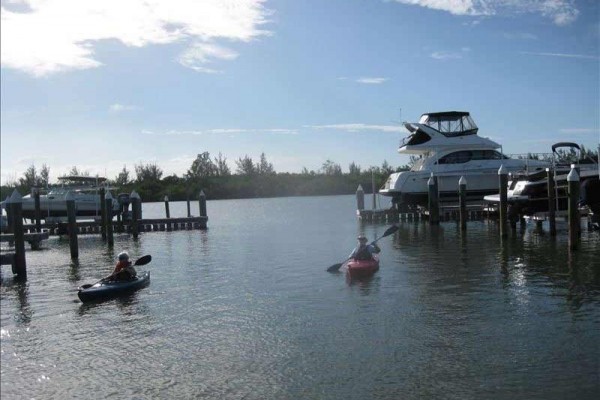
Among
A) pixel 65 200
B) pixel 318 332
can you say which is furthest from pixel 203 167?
pixel 318 332

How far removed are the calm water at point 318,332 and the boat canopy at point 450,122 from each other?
20.1 meters

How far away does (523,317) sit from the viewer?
38.5ft

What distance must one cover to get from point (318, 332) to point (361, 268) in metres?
5.95

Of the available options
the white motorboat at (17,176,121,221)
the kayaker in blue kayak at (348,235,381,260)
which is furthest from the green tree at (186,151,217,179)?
the kayaker in blue kayak at (348,235,381,260)

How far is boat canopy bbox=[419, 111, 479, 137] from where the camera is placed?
40.1 m

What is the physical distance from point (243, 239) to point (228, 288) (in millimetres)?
15459

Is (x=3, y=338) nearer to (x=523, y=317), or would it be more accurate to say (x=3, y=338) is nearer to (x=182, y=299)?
(x=182, y=299)

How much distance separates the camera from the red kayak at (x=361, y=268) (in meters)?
17.0

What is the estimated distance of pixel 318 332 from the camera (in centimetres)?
1135

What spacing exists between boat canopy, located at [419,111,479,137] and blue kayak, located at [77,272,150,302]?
27.8 metres

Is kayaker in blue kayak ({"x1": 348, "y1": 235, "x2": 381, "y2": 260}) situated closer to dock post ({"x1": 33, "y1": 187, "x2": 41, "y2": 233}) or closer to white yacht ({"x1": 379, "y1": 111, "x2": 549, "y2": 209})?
white yacht ({"x1": 379, "y1": 111, "x2": 549, "y2": 209})

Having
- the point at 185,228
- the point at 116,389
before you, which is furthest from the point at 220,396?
the point at 185,228

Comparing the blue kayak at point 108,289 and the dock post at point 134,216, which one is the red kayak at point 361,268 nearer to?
the blue kayak at point 108,289

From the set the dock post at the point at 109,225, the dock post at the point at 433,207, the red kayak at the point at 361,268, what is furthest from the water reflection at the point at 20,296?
the dock post at the point at 433,207
